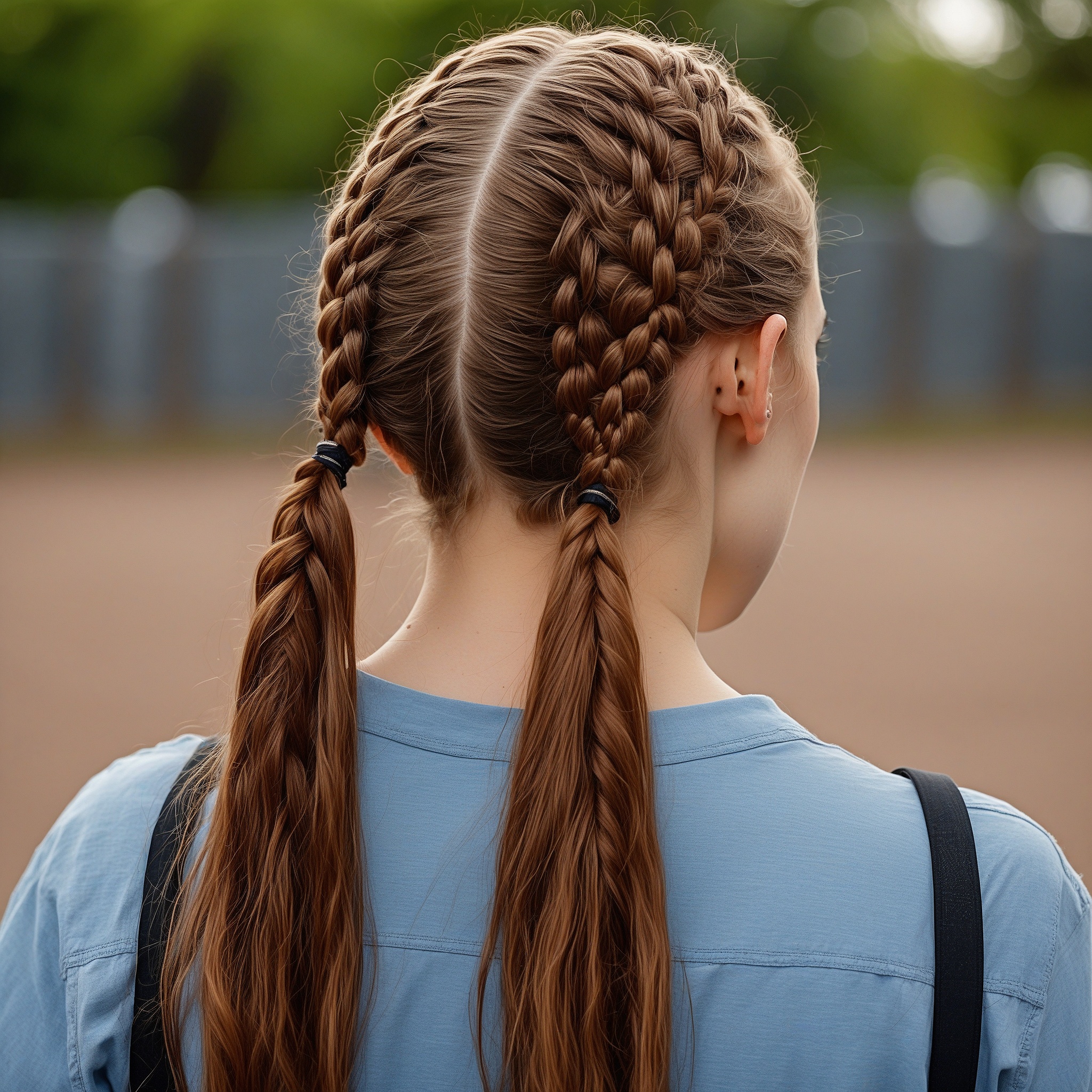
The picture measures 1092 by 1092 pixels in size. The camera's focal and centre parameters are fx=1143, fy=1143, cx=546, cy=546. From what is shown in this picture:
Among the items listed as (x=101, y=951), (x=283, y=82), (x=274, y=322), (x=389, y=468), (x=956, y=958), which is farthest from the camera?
(x=283, y=82)

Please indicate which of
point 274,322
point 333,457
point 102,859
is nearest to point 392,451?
point 333,457

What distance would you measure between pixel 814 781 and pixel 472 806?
30 cm

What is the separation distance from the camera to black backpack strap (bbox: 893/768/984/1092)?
0.92 meters

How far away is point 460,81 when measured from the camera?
→ 1.12 metres

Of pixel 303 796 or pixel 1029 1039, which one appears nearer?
pixel 1029 1039

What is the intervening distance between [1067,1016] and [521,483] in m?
0.66

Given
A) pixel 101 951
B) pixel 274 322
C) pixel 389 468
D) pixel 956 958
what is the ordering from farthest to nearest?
1. pixel 274 322
2. pixel 389 468
3. pixel 101 951
4. pixel 956 958

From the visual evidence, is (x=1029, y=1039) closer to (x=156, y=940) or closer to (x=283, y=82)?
(x=156, y=940)

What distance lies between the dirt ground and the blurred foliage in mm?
4743

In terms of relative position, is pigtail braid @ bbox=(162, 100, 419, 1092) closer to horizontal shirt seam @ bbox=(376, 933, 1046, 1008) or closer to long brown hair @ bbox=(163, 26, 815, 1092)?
long brown hair @ bbox=(163, 26, 815, 1092)

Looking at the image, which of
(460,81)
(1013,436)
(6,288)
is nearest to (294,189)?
(6,288)

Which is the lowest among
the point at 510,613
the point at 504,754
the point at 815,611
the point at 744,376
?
the point at 815,611

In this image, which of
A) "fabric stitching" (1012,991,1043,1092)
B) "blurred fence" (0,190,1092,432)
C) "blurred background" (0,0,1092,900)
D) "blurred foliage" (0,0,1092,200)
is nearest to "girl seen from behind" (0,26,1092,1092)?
"fabric stitching" (1012,991,1043,1092)

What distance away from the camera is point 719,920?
956 mm
